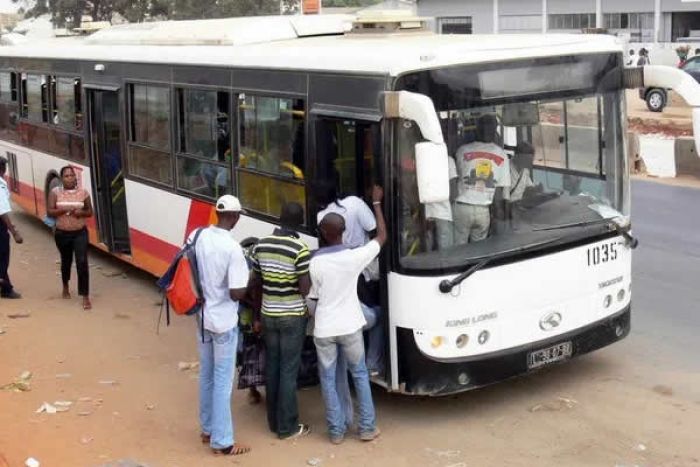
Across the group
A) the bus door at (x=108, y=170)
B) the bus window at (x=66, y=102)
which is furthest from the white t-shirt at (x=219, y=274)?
the bus window at (x=66, y=102)

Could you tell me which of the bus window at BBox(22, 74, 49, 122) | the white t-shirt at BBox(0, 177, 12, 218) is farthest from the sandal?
the bus window at BBox(22, 74, 49, 122)

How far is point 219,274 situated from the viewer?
22.0 feet

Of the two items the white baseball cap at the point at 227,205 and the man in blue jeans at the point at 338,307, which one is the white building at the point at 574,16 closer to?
the man in blue jeans at the point at 338,307

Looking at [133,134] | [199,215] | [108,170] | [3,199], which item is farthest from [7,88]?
[199,215]

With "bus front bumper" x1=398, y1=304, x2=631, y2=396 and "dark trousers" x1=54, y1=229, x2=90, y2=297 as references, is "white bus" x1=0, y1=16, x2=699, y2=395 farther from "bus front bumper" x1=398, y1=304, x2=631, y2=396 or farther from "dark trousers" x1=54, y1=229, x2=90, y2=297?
"dark trousers" x1=54, y1=229, x2=90, y2=297

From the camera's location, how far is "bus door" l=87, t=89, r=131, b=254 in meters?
12.1

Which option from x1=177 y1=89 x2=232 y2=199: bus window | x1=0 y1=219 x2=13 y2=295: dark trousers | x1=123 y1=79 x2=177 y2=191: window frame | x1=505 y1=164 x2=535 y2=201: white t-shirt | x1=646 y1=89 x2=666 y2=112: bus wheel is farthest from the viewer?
x1=646 y1=89 x2=666 y2=112: bus wheel

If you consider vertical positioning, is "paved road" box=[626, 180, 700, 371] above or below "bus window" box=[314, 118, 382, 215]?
below

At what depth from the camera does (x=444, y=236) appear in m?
7.09

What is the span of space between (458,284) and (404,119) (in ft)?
3.88

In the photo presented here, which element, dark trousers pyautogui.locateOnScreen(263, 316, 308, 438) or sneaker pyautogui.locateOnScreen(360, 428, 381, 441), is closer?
dark trousers pyautogui.locateOnScreen(263, 316, 308, 438)

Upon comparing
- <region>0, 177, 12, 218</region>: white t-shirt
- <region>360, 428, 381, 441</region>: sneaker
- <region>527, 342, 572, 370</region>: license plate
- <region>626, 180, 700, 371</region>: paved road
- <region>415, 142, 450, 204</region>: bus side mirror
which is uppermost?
<region>415, 142, 450, 204</region>: bus side mirror

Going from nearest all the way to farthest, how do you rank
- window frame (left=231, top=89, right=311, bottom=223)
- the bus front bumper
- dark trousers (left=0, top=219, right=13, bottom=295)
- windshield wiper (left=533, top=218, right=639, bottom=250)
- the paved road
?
the bus front bumper
windshield wiper (left=533, top=218, right=639, bottom=250)
window frame (left=231, top=89, right=311, bottom=223)
the paved road
dark trousers (left=0, top=219, right=13, bottom=295)

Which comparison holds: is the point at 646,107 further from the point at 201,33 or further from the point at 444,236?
the point at 444,236
